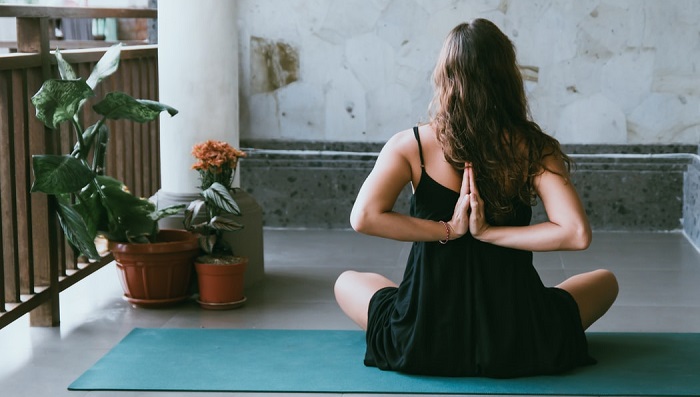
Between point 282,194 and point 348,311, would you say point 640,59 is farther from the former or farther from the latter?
point 348,311

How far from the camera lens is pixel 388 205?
133 inches

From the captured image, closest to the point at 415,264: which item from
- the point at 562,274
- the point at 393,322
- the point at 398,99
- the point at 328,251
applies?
the point at 393,322

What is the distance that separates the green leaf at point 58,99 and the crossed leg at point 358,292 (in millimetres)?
1176

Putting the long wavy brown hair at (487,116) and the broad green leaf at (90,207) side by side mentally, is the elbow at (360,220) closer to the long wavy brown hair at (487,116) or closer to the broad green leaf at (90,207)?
the long wavy brown hair at (487,116)

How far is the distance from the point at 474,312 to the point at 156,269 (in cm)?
159

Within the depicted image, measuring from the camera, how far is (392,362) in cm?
352

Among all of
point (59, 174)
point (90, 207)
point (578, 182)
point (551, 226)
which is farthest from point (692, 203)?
point (59, 174)

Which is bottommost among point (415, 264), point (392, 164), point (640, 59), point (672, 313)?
point (672, 313)

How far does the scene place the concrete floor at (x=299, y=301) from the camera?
3.81 metres

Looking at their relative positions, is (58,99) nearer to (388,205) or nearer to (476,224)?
(388,205)

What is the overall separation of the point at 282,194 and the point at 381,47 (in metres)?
1.08

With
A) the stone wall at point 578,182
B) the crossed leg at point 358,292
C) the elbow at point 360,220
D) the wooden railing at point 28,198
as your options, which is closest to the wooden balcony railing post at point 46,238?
the wooden railing at point 28,198

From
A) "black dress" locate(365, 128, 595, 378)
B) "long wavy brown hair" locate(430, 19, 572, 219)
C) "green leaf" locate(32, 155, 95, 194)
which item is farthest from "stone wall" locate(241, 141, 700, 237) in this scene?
"long wavy brown hair" locate(430, 19, 572, 219)

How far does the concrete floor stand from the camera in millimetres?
3812
